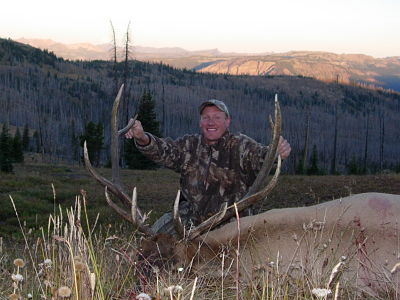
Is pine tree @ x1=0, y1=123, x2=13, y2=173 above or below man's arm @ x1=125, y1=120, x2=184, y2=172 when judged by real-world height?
below

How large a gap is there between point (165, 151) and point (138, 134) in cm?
50

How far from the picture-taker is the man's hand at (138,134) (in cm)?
596

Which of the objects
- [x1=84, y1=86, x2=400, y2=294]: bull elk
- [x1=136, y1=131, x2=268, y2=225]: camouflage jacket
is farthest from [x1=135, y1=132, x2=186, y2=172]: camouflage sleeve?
[x1=84, y1=86, x2=400, y2=294]: bull elk

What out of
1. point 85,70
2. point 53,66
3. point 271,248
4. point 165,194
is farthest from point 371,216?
point 85,70

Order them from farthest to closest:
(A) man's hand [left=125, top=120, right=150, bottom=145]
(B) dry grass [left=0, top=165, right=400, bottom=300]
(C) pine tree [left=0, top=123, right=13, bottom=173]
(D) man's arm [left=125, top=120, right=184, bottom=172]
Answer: (C) pine tree [left=0, top=123, right=13, bottom=173]
(D) man's arm [left=125, top=120, right=184, bottom=172]
(A) man's hand [left=125, top=120, right=150, bottom=145]
(B) dry grass [left=0, top=165, right=400, bottom=300]

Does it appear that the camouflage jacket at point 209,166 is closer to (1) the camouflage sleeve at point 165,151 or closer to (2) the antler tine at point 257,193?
(1) the camouflage sleeve at point 165,151

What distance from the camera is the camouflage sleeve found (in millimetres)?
6352

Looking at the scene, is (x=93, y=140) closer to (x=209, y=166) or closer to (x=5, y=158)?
(x=5, y=158)

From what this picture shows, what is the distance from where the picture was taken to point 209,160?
638 cm

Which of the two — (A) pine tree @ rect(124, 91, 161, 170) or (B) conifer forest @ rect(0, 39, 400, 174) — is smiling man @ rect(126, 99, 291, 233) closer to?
(A) pine tree @ rect(124, 91, 161, 170)

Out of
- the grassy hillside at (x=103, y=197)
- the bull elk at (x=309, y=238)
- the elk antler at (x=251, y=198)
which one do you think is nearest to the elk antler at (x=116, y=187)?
the bull elk at (x=309, y=238)

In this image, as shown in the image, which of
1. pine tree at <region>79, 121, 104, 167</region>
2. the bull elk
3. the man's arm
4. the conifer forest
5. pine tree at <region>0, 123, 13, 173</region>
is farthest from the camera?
the conifer forest

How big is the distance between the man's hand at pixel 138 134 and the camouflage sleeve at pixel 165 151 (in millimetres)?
68

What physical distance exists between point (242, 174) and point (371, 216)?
81.6 inches
